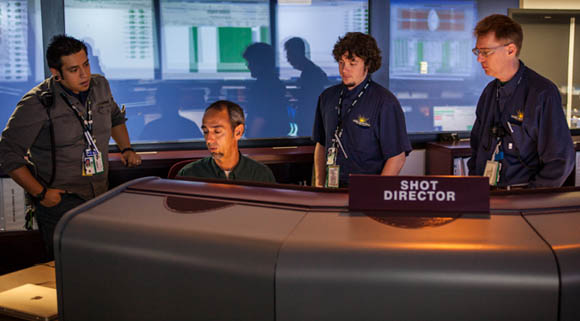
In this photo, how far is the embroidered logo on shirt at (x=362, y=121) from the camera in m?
2.62

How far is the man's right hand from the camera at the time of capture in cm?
244

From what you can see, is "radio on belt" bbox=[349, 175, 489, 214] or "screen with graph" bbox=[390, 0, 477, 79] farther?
"screen with graph" bbox=[390, 0, 477, 79]

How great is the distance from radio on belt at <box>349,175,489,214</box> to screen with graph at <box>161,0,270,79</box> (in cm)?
345

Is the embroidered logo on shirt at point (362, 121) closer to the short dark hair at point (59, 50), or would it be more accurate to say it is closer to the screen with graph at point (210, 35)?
the short dark hair at point (59, 50)

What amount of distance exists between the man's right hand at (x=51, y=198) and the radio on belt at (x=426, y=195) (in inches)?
76.7

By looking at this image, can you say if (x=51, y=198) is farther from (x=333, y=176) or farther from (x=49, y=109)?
(x=333, y=176)

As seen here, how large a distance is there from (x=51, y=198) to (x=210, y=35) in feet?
6.97

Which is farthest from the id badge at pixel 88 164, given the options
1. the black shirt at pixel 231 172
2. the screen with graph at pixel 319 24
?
the screen with graph at pixel 319 24

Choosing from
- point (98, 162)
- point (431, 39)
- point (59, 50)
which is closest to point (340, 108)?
point (98, 162)

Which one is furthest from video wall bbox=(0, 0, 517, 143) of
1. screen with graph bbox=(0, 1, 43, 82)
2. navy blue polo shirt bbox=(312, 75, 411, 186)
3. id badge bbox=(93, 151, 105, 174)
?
navy blue polo shirt bbox=(312, 75, 411, 186)

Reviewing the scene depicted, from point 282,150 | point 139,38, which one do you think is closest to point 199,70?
point 139,38

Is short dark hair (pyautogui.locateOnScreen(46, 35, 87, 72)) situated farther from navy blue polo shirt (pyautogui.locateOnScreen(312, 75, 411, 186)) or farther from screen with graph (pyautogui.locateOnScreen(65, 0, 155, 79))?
screen with graph (pyautogui.locateOnScreen(65, 0, 155, 79))

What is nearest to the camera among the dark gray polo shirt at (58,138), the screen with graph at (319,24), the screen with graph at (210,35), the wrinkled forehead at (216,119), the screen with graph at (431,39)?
the wrinkled forehead at (216,119)

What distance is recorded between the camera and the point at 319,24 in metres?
4.34
